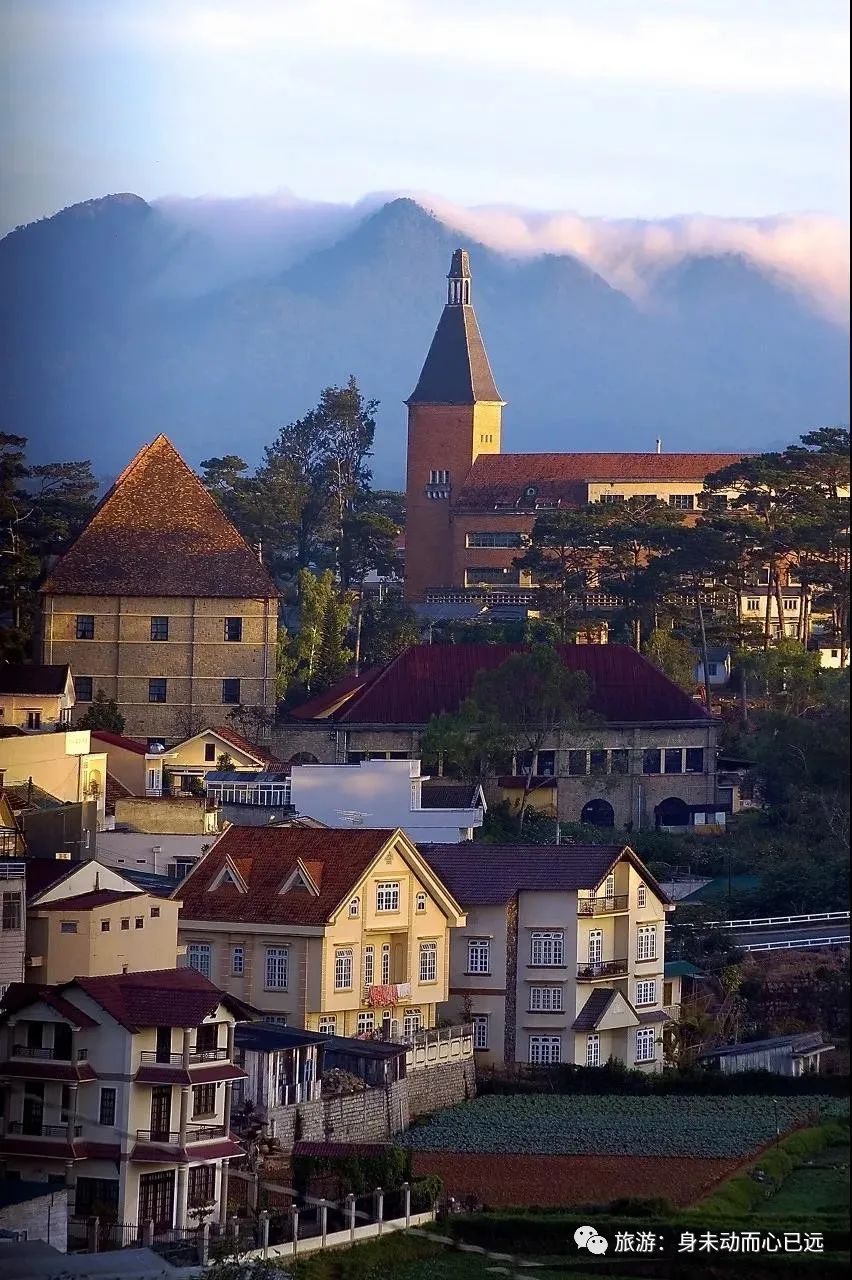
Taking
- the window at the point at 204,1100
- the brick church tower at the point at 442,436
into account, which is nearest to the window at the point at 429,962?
the window at the point at 204,1100

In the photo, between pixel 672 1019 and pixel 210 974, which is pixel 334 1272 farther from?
pixel 672 1019

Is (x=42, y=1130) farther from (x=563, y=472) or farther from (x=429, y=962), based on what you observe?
(x=563, y=472)

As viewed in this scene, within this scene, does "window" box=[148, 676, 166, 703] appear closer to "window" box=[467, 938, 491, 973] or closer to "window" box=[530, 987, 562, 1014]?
"window" box=[467, 938, 491, 973]

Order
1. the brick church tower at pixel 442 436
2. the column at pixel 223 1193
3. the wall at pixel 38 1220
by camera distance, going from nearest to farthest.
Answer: the wall at pixel 38 1220 → the column at pixel 223 1193 → the brick church tower at pixel 442 436

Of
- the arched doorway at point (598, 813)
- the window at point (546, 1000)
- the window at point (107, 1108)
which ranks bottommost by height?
the window at point (107, 1108)

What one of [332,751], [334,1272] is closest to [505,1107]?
[334,1272]

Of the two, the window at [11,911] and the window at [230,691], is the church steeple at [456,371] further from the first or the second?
the window at [11,911]
